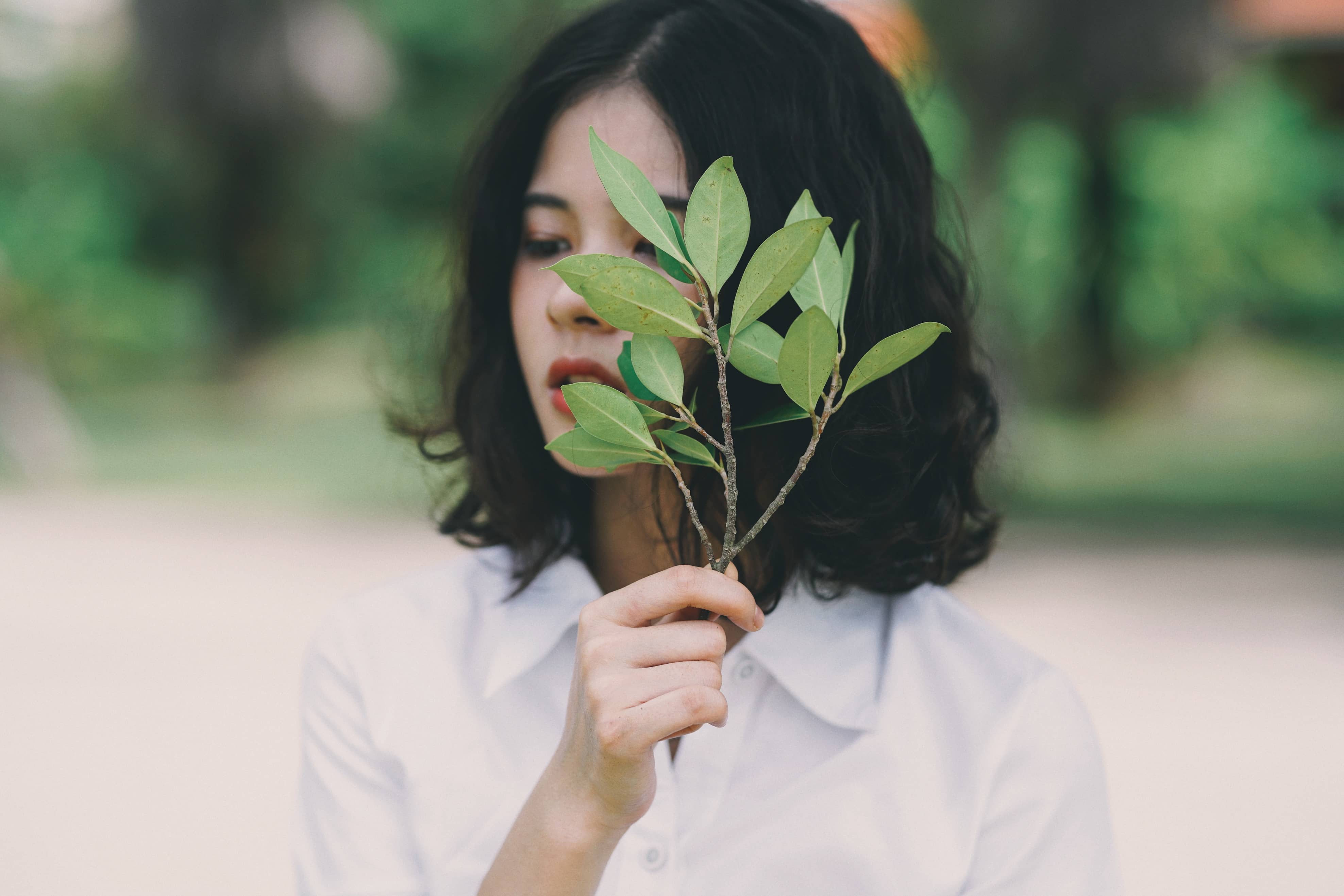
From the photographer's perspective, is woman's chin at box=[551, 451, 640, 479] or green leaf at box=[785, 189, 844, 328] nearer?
green leaf at box=[785, 189, 844, 328]

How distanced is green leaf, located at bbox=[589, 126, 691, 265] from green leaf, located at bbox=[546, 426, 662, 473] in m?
0.16

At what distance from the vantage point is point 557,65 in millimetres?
1489

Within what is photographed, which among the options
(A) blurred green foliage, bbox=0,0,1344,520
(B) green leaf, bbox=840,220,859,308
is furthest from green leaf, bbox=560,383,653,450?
(A) blurred green foliage, bbox=0,0,1344,520

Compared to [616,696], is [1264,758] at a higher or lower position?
lower

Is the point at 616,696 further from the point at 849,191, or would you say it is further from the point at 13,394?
the point at 13,394

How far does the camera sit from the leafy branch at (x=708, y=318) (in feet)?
3.04

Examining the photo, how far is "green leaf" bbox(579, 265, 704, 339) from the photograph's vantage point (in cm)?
93

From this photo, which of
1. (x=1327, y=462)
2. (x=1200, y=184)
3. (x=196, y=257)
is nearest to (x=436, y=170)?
(x=196, y=257)

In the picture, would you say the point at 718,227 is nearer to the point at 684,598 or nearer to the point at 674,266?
the point at 674,266

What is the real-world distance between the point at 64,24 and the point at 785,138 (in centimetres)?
1574

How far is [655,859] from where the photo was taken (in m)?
1.34

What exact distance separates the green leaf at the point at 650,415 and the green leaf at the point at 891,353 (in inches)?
6.0

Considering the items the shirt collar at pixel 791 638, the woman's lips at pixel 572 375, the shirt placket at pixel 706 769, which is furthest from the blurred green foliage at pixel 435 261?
the shirt placket at pixel 706 769

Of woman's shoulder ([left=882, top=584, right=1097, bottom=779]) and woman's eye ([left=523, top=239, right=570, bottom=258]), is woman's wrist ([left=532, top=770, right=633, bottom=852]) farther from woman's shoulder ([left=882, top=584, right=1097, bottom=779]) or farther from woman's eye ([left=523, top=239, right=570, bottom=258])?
woman's eye ([left=523, top=239, right=570, bottom=258])
